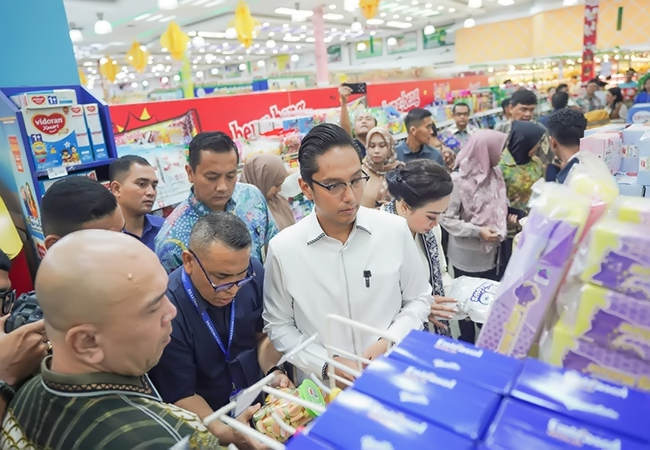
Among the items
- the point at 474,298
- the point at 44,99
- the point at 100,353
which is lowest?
the point at 474,298

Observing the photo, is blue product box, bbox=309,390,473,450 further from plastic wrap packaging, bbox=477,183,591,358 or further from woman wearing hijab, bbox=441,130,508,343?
woman wearing hijab, bbox=441,130,508,343

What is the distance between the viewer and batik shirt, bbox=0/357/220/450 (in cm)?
89

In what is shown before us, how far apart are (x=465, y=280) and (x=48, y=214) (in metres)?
1.85

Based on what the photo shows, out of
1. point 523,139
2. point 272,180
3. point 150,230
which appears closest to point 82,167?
point 150,230

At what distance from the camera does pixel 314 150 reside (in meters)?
1.56

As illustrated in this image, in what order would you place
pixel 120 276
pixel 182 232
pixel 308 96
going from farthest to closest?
1. pixel 308 96
2. pixel 182 232
3. pixel 120 276

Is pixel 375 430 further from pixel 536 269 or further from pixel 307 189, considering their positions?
pixel 307 189

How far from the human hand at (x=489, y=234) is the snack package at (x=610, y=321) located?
2173 millimetres

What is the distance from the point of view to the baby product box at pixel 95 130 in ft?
10.2

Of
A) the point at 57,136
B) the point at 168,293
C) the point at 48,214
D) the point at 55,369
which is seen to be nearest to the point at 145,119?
the point at 57,136

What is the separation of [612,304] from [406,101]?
7613 mm

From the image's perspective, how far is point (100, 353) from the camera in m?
0.95

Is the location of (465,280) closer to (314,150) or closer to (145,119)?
(314,150)

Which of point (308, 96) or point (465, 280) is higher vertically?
point (308, 96)
